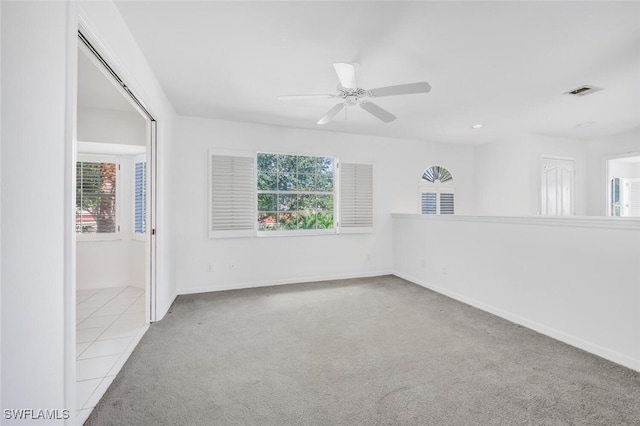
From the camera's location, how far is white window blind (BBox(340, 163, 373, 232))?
4883 millimetres

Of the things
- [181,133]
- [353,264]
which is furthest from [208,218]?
[353,264]

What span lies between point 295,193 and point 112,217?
Answer: 2755 millimetres

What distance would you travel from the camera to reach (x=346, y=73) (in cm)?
227

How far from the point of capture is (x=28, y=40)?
3.57ft

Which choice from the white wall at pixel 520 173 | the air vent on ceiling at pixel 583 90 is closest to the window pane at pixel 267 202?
the air vent on ceiling at pixel 583 90

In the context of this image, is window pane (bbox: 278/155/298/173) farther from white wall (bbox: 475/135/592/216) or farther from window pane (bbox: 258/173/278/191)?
white wall (bbox: 475/135/592/216)

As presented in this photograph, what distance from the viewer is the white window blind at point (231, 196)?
413cm

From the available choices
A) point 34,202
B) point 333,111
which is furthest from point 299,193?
point 34,202

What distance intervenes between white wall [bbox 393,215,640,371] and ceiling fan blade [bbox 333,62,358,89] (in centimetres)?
233

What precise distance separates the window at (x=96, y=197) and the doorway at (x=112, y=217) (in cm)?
1

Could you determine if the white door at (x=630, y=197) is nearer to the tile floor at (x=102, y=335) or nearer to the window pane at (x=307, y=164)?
the window pane at (x=307, y=164)

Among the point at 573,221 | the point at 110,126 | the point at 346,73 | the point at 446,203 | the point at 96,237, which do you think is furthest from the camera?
the point at 446,203

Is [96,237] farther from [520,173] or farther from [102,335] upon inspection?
[520,173]

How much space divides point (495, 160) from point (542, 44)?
12.0 feet
